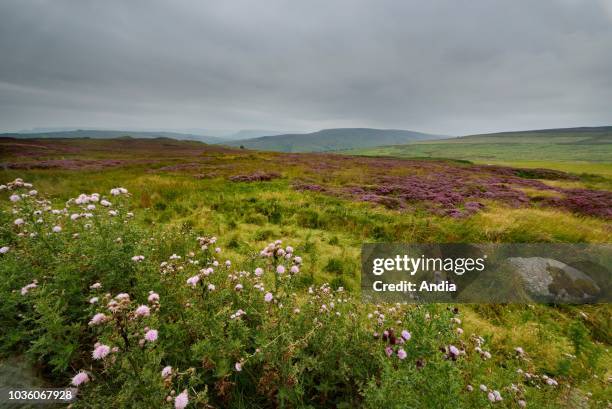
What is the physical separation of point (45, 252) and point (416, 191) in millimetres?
Answer: 17860

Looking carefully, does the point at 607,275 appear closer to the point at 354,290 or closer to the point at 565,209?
the point at 354,290

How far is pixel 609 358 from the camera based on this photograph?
189 inches

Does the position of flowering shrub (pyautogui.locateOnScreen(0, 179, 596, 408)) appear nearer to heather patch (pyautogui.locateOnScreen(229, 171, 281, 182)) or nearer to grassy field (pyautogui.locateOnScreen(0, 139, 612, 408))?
grassy field (pyautogui.locateOnScreen(0, 139, 612, 408))

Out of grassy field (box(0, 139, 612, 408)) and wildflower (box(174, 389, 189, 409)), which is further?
grassy field (box(0, 139, 612, 408))

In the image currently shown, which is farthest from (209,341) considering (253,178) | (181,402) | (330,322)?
(253,178)

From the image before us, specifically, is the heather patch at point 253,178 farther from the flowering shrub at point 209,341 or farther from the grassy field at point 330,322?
the flowering shrub at point 209,341

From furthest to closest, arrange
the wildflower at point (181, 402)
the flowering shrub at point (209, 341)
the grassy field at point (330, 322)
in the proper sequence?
the grassy field at point (330, 322) → the flowering shrub at point (209, 341) → the wildflower at point (181, 402)

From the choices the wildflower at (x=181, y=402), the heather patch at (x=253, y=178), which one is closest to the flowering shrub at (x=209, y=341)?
the wildflower at (x=181, y=402)

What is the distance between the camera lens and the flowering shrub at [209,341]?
233 centimetres

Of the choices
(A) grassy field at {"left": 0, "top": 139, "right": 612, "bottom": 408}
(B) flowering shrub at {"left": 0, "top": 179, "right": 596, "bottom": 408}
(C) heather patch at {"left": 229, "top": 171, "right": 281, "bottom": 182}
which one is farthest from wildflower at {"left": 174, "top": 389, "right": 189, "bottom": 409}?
(C) heather patch at {"left": 229, "top": 171, "right": 281, "bottom": 182}

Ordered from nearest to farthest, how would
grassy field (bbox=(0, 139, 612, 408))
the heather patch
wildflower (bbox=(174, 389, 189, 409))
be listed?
wildflower (bbox=(174, 389, 189, 409)) → grassy field (bbox=(0, 139, 612, 408)) → the heather patch

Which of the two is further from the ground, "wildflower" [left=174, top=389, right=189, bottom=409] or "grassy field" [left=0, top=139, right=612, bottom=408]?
"wildflower" [left=174, top=389, right=189, bottom=409]

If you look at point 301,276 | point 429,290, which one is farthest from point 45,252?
point 429,290

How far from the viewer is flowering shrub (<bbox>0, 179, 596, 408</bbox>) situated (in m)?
2.33
